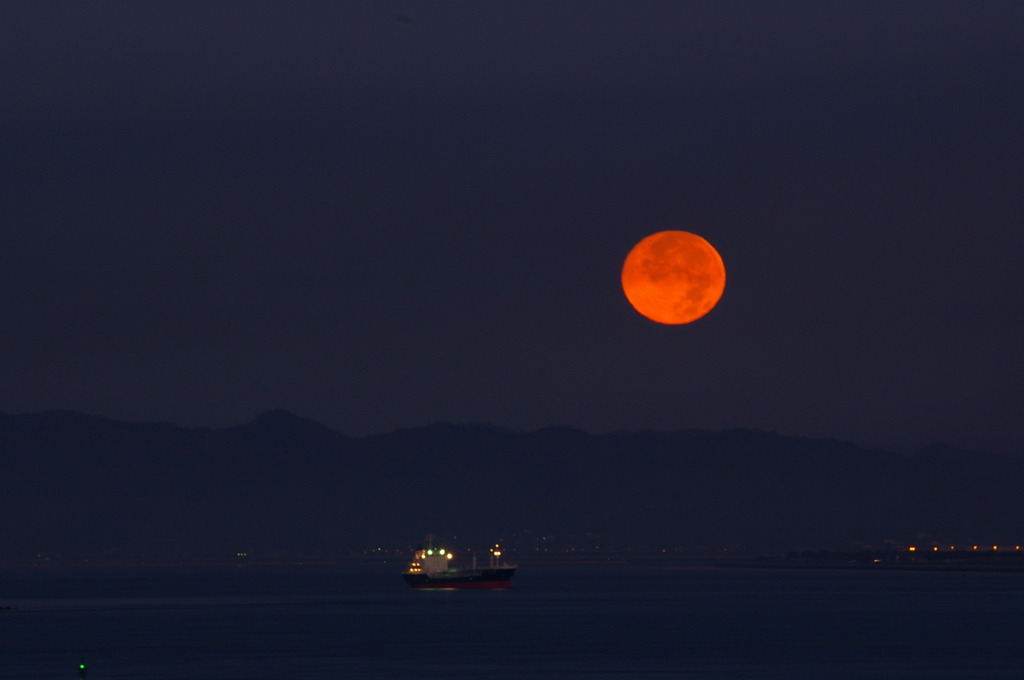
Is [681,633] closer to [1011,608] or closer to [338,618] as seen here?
[338,618]

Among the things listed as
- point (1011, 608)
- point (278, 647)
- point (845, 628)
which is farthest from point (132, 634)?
point (1011, 608)

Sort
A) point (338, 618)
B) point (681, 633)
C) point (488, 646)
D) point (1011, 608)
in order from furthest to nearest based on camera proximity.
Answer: point (1011, 608) → point (338, 618) → point (681, 633) → point (488, 646)

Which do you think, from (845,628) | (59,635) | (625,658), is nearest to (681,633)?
(845,628)

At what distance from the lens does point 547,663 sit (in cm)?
12131

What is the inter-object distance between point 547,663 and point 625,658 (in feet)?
21.8

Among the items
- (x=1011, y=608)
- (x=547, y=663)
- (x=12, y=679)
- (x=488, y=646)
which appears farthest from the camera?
(x=1011, y=608)

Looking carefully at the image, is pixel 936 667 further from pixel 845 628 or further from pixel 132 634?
pixel 132 634

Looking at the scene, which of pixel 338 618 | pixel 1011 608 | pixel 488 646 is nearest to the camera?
pixel 488 646

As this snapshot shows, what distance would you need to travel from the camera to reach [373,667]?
4653 inches

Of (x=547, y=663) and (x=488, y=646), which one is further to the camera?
(x=488, y=646)

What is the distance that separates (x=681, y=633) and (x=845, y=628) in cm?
1813

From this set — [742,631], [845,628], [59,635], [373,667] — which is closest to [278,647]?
[373,667]

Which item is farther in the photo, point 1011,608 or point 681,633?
point 1011,608

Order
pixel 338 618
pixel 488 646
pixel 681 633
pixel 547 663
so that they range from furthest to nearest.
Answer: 1. pixel 338 618
2. pixel 681 633
3. pixel 488 646
4. pixel 547 663
